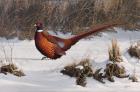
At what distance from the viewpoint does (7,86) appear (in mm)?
4215

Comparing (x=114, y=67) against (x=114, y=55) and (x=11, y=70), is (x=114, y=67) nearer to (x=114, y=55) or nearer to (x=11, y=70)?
(x=114, y=55)

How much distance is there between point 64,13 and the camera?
656 cm

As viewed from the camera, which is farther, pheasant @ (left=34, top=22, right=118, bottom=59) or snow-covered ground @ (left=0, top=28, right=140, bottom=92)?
pheasant @ (left=34, top=22, right=118, bottom=59)

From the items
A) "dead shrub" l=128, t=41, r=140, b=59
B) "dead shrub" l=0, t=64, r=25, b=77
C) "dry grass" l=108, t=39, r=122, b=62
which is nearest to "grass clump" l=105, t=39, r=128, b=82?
"dry grass" l=108, t=39, r=122, b=62

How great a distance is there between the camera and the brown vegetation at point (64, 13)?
21.0ft

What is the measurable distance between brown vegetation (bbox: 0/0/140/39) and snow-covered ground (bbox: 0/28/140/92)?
1.13 ft

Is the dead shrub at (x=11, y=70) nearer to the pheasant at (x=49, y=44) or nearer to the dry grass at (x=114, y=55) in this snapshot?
the pheasant at (x=49, y=44)

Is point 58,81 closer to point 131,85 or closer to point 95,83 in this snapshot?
point 95,83

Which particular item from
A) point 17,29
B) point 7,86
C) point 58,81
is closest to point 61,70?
point 58,81

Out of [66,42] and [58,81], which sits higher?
[66,42]

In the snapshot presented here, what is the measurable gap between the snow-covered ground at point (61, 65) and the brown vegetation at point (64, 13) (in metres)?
0.34

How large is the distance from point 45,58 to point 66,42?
0.30 m

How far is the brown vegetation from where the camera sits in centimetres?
640

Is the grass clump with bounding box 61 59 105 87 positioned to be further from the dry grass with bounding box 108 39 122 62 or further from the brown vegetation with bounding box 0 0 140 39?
the brown vegetation with bounding box 0 0 140 39
